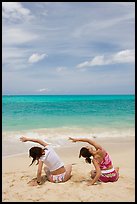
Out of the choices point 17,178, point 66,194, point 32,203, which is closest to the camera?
point 32,203

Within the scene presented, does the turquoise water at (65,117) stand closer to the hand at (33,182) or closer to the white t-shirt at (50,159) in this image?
the hand at (33,182)

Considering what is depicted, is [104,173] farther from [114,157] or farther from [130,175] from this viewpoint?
[114,157]

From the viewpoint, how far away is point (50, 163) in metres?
5.23

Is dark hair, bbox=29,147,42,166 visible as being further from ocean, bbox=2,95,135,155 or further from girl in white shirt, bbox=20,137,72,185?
ocean, bbox=2,95,135,155

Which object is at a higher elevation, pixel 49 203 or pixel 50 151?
pixel 50 151

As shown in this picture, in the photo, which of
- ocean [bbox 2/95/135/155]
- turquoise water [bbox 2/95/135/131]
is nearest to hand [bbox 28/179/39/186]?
ocean [bbox 2/95/135/155]

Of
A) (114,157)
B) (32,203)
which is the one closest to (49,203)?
(32,203)

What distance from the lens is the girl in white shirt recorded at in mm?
5137

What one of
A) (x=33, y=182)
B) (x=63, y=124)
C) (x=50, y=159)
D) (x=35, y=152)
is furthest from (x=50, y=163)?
(x=63, y=124)

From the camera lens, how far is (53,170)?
530cm

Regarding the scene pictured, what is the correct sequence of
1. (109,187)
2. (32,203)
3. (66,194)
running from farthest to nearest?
1. (109,187)
2. (66,194)
3. (32,203)

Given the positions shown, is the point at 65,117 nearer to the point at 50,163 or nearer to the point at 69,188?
the point at 50,163

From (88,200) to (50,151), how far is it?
1080mm

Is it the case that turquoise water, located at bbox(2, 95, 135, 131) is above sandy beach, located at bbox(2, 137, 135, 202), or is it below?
above
